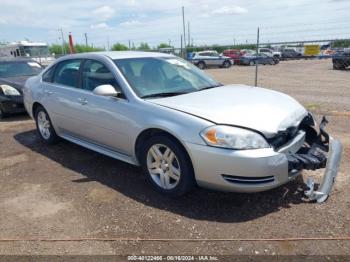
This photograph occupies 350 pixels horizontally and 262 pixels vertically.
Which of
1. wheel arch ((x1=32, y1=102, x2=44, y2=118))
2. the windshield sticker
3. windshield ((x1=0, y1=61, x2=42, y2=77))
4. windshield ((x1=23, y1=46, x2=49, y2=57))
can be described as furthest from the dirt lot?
windshield ((x1=23, y1=46, x2=49, y2=57))

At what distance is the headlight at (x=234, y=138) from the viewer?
320 cm

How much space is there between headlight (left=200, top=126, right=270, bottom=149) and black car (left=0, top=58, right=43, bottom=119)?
6.26 m

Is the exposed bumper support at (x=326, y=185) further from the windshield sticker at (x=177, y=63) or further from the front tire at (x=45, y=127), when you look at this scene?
the front tire at (x=45, y=127)

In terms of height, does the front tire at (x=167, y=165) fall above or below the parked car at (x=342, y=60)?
above

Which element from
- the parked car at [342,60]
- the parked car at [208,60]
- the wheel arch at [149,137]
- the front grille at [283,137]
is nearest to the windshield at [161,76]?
the wheel arch at [149,137]

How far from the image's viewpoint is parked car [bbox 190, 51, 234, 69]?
31094 mm

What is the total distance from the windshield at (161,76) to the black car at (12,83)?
4.67 metres

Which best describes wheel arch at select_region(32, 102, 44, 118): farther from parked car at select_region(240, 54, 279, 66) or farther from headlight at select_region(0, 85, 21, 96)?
parked car at select_region(240, 54, 279, 66)

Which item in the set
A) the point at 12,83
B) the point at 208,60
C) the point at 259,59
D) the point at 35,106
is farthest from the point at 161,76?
Result: the point at 259,59

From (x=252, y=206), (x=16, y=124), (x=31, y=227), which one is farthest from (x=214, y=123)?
(x=16, y=124)

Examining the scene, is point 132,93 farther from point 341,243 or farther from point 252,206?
point 341,243

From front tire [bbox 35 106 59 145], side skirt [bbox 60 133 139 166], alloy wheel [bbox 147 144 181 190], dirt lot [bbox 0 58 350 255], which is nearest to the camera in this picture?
dirt lot [bbox 0 58 350 255]

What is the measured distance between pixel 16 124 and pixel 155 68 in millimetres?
4589

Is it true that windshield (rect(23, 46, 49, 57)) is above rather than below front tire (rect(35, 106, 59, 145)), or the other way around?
above
